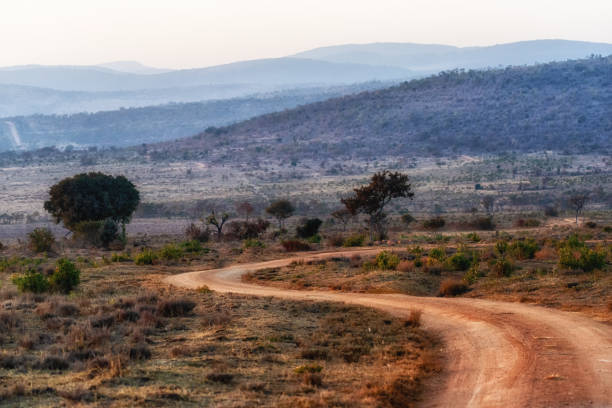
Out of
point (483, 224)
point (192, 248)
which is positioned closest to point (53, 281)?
point (192, 248)

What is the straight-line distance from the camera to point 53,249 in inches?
1767

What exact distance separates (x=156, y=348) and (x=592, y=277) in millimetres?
13868

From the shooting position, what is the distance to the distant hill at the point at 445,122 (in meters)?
115

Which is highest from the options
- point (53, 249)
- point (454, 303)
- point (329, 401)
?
point (329, 401)

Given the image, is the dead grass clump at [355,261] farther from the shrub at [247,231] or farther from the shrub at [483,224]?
the shrub at [483,224]

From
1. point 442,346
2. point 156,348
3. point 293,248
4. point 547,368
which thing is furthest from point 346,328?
point 293,248

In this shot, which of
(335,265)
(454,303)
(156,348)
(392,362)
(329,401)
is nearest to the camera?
(329,401)

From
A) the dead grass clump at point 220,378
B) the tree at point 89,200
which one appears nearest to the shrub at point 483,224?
the tree at point 89,200

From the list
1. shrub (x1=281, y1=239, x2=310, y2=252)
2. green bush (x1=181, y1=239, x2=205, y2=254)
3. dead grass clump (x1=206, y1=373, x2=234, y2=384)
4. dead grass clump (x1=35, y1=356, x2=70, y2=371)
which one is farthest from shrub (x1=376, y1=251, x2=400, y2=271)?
dead grass clump (x1=35, y1=356, x2=70, y2=371)

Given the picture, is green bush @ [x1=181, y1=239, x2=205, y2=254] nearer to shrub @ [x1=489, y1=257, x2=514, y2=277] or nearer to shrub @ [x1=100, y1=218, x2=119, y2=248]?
shrub @ [x1=100, y1=218, x2=119, y2=248]

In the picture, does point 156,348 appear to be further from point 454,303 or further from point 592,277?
point 592,277

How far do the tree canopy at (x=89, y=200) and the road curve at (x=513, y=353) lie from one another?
1363 inches

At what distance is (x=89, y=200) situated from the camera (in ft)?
172

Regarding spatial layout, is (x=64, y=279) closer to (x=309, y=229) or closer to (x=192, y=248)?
(x=192, y=248)
